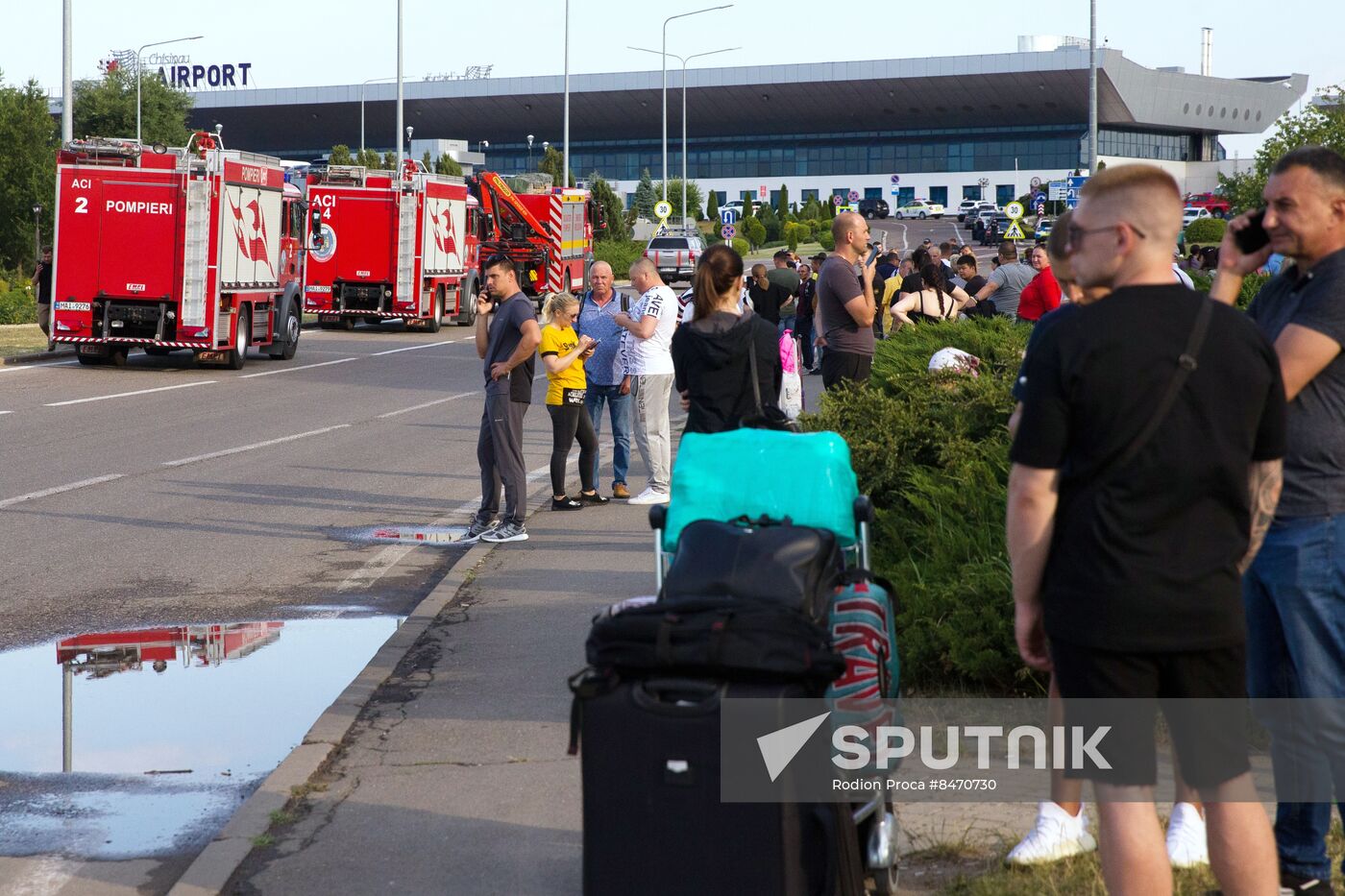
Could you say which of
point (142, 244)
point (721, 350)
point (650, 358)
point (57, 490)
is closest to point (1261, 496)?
point (721, 350)

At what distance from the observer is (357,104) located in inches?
4567

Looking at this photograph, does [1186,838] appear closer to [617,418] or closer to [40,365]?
[617,418]

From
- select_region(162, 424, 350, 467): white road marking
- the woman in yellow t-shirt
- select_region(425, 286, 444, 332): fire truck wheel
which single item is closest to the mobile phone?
the woman in yellow t-shirt

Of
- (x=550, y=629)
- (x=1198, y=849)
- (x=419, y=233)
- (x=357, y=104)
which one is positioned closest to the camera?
(x=1198, y=849)

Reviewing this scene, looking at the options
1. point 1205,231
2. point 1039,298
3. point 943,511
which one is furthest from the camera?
point 1205,231

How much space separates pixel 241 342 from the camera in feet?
81.6

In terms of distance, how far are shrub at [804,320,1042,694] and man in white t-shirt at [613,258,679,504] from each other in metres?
2.12

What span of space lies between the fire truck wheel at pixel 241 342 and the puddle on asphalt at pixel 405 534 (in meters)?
14.2

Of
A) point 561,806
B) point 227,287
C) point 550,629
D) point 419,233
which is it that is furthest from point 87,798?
point 419,233

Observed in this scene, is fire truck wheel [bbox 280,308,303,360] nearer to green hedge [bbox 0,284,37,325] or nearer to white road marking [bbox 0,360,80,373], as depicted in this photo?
white road marking [bbox 0,360,80,373]

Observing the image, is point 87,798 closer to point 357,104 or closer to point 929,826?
point 929,826

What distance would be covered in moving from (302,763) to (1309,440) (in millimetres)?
3520

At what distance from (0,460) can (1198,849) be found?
12.4 meters

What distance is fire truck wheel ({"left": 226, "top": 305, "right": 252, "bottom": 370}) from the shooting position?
24.7 m
